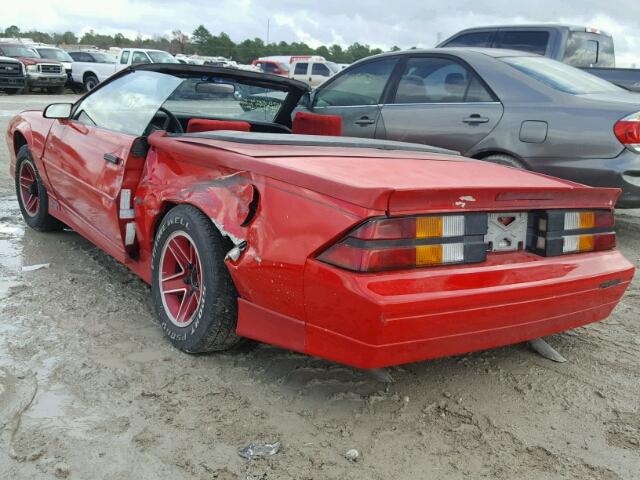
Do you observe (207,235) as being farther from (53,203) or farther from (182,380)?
(53,203)

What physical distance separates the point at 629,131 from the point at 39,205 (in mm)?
4355

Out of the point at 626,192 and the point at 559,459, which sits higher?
the point at 626,192

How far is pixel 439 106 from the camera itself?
554 centimetres

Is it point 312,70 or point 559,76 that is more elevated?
point 312,70

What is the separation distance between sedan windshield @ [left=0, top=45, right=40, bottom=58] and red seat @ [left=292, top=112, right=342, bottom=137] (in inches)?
945

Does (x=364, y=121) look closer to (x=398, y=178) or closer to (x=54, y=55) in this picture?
(x=398, y=178)

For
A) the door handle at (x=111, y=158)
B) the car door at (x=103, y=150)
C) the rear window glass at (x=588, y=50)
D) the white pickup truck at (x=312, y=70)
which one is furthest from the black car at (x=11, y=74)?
the door handle at (x=111, y=158)

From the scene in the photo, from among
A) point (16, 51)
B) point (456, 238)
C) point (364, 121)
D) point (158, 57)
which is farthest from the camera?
point (16, 51)

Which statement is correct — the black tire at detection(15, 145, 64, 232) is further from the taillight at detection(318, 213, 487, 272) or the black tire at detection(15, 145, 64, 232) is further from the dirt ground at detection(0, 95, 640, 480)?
the taillight at detection(318, 213, 487, 272)

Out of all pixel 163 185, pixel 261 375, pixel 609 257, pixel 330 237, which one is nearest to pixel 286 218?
pixel 330 237

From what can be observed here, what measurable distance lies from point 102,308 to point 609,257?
103 inches

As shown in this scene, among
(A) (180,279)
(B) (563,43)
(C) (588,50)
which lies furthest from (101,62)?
(A) (180,279)

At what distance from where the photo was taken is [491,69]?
535cm

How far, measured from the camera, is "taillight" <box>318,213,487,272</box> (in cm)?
229
